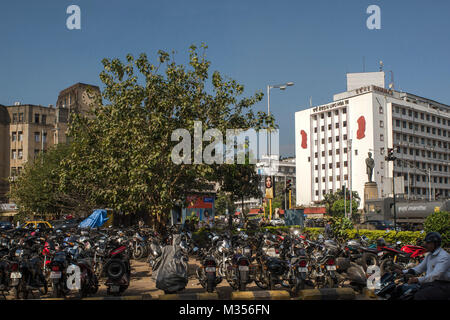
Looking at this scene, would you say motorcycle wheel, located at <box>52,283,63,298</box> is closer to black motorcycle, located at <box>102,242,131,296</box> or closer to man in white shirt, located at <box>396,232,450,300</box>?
black motorcycle, located at <box>102,242,131,296</box>

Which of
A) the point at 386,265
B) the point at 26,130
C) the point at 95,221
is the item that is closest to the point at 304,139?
the point at 26,130

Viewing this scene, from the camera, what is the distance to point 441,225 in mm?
15219

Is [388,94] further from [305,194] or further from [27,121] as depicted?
[27,121]

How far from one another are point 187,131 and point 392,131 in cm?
7386

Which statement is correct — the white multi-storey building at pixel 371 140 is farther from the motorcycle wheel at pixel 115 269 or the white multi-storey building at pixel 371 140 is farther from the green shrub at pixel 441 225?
the motorcycle wheel at pixel 115 269

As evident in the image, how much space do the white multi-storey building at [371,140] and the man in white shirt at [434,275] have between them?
73.0 meters

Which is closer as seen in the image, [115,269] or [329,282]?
[115,269]

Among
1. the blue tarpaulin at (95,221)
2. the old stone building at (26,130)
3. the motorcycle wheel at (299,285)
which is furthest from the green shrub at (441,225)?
the old stone building at (26,130)

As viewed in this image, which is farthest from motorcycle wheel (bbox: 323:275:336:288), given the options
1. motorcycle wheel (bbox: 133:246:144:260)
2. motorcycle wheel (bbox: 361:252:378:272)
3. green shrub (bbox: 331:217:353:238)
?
green shrub (bbox: 331:217:353:238)

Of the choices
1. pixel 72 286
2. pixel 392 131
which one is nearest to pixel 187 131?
pixel 72 286

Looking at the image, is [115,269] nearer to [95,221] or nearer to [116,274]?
[116,274]

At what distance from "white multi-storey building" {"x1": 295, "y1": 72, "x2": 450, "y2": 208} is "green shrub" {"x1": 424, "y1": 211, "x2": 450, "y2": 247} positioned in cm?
6240

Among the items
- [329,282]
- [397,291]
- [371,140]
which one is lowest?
[329,282]

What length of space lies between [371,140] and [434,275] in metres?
78.8
